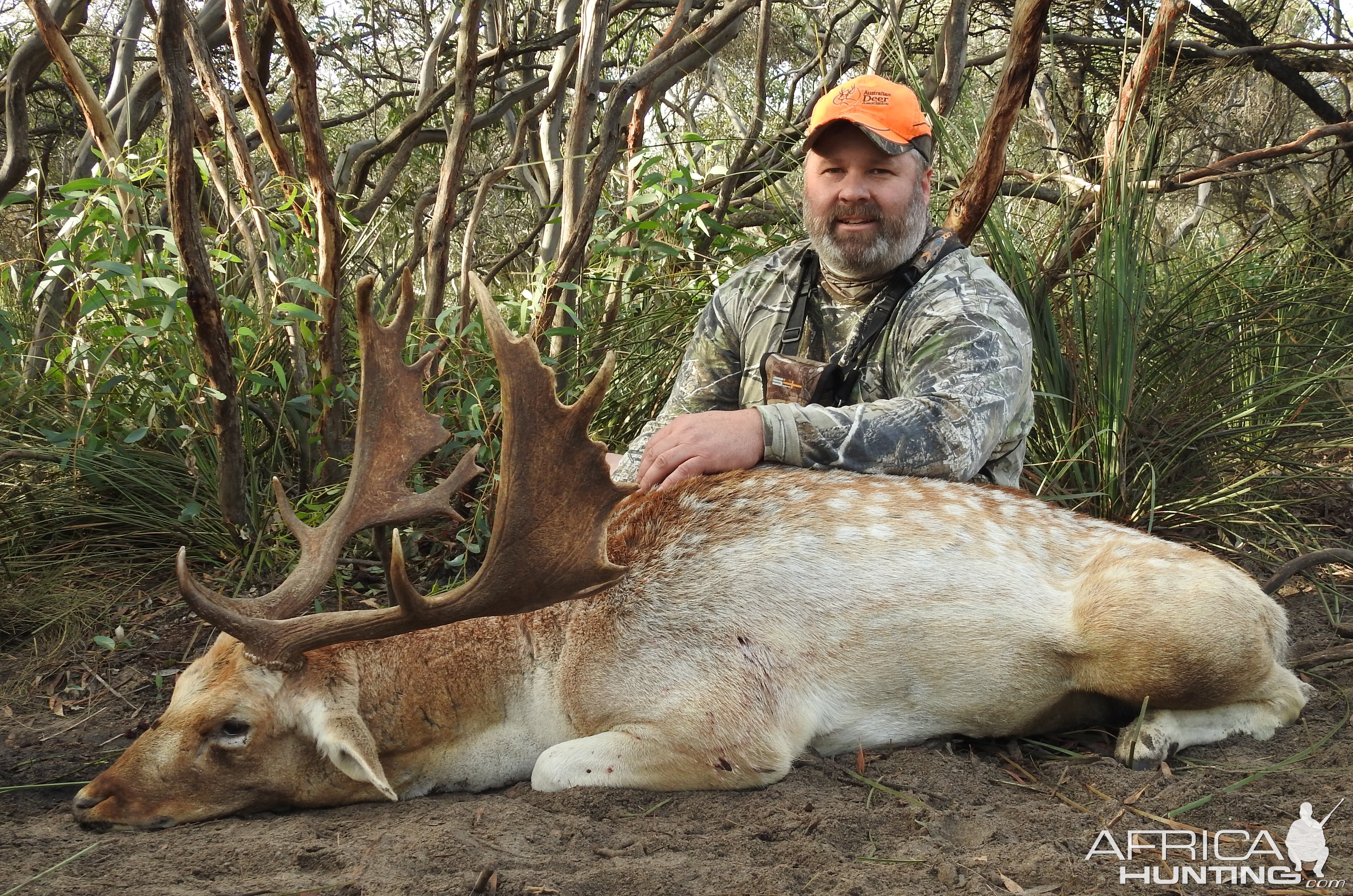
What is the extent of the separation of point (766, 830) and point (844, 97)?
307 centimetres

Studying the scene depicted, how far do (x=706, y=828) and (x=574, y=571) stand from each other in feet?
2.60

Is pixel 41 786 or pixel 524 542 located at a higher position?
pixel 524 542

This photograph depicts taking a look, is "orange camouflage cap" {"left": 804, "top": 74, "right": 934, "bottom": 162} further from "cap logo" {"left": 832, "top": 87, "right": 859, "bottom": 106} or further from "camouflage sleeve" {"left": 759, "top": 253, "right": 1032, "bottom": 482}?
"camouflage sleeve" {"left": 759, "top": 253, "right": 1032, "bottom": 482}

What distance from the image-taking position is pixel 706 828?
9.54 feet

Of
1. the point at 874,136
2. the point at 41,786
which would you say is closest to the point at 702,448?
the point at 874,136

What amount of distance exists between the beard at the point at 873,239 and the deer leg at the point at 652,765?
2217 millimetres

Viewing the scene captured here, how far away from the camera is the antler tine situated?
3.30 metres

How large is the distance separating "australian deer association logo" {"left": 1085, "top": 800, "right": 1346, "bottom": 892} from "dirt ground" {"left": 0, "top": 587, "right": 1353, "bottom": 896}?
22 mm

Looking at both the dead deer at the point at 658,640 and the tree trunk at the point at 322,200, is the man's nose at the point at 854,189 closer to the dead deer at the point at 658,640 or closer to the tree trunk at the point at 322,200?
the dead deer at the point at 658,640

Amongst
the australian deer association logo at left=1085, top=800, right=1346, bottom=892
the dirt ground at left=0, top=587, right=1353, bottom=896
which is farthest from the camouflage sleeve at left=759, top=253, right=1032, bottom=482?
the australian deer association logo at left=1085, top=800, right=1346, bottom=892

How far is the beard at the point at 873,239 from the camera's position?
4559 millimetres

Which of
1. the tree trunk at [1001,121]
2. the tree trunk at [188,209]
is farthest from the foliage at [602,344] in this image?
the tree trunk at [1001,121]

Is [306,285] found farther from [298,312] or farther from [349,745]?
[349,745]

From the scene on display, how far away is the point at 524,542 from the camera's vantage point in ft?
10.2
